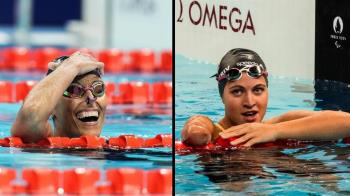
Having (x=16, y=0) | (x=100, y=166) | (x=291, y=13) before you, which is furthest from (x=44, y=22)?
(x=291, y=13)

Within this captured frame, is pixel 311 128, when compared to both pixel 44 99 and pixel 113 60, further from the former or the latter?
pixel 113 60

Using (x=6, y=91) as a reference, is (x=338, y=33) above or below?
above

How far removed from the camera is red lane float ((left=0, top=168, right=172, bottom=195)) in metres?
5.76

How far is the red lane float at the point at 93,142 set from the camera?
5266 millimetres

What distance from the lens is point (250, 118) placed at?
4.53 metres

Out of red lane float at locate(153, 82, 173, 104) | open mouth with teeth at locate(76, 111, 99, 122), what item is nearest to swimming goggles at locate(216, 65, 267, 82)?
open mouth with teeth at locate(76, 111, 99, 122)

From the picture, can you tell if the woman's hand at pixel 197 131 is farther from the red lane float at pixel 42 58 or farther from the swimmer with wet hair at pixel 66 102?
the red lane float at pixel 42 58

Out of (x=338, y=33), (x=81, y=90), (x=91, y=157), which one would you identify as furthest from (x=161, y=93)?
(x=338, y=33)

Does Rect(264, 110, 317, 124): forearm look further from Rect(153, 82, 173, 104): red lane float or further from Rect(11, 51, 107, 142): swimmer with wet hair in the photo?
Rect(153, 82, 173, 104): red lane float

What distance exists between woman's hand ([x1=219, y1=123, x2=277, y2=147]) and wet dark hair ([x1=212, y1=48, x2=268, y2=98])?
164 millimetres

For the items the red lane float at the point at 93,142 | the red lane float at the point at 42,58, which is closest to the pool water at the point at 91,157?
the red lane float at the point at 93,142

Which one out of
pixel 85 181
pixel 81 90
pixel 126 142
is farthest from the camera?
pixel 85 181

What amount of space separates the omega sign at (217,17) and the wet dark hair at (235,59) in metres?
0.08

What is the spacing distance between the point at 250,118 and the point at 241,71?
7.8 inches
